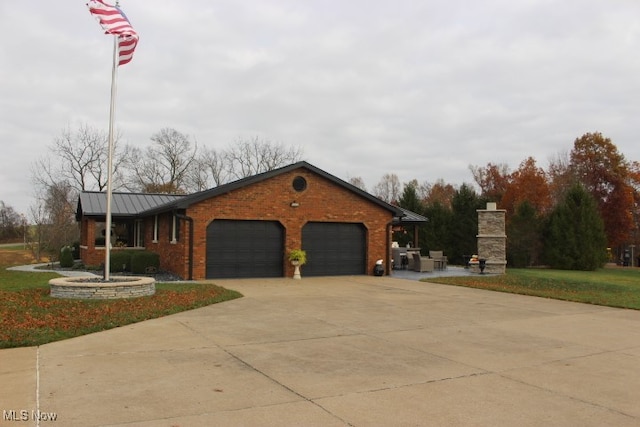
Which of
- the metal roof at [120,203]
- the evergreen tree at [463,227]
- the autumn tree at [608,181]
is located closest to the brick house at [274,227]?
the metal roof at [120,203]

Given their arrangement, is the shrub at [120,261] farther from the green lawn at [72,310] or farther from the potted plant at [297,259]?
the potted plant at [297,259]

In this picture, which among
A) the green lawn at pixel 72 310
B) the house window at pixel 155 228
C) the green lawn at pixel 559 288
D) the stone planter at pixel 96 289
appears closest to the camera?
the green lawn at pixel 72 310

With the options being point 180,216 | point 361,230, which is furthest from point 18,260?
point 361,230

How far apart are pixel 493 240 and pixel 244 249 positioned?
11862mm

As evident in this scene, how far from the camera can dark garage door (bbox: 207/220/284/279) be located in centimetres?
1900

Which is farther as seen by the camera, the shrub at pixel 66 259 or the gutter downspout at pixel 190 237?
the shrub at pixel 66 259

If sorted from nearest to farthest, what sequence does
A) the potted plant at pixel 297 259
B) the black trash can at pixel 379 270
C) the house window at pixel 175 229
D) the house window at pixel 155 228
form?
the potted plant at pixel 297 259, the house window at pixel 175 229, the black trash can at pixel 379 270, the house window at pixel 155 228

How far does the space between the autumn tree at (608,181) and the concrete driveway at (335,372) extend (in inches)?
1511

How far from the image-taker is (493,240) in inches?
941

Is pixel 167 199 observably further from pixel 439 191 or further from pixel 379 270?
pixel 439 191

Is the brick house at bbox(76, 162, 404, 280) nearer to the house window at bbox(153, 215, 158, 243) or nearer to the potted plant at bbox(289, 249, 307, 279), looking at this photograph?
the house window at bbox(153, 215, 158, 243)

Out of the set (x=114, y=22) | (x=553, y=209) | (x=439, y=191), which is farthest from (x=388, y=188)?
(x=114, y=22)

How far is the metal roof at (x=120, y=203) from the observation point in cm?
2454

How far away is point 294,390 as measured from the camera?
18.4ft
